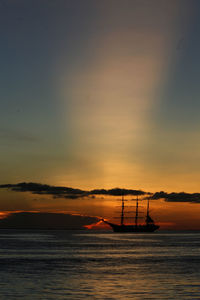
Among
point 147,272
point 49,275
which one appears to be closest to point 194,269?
point 147,272

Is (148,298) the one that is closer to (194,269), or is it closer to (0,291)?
(0,291)

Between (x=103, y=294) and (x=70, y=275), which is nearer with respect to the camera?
(x=103, y=294)

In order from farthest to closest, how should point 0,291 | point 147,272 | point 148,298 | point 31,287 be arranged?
→ point 147,272
point 31,287
point 0,291
point 148,298

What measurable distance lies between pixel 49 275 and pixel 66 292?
49.2 feet

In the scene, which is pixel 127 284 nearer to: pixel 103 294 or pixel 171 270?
pixel 103 294

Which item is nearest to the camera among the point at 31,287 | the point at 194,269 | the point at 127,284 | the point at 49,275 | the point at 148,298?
the point at 148,298

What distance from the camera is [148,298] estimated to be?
41719 mm

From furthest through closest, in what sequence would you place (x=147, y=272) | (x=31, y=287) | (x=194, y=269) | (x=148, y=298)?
(x=194, y=269), (x=147, y=272), (x=31, y=287), (x=148, y=298)

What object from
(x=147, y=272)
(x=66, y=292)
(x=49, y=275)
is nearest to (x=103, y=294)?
(x=66, y=292)

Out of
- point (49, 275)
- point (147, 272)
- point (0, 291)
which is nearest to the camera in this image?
point (0, 291)

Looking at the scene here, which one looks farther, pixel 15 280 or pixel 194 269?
pixel 194 269

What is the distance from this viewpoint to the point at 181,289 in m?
47.7

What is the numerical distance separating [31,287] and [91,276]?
13475 millimetres

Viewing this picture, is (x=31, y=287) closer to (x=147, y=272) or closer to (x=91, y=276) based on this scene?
(x=91, y=276)
